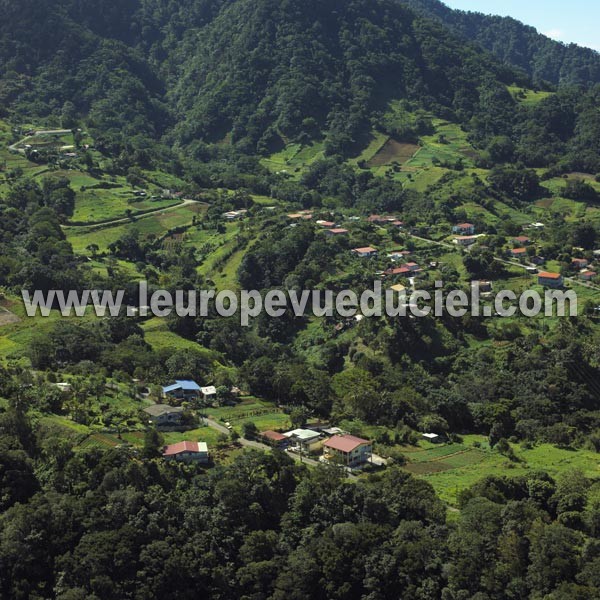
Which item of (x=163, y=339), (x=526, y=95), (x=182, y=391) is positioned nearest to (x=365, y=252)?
(x=163, y=339)

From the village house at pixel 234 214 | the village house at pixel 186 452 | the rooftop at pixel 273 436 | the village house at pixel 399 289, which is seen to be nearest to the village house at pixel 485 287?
the village house at pixel 399 289

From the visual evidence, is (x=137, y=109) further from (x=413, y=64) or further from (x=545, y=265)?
(x=545, y=265)

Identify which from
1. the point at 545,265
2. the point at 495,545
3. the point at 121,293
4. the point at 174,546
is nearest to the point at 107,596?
the point at 174,546

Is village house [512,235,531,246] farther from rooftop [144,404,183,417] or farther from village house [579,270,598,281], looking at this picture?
rooftop [144,404,183,417]

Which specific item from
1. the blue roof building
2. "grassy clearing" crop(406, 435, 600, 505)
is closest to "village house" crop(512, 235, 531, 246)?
"grassy clearing" crop(406, 435, 600, 505)

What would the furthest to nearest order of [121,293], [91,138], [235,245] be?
1. [91,138]
2. [235,245]
3. [121,293]

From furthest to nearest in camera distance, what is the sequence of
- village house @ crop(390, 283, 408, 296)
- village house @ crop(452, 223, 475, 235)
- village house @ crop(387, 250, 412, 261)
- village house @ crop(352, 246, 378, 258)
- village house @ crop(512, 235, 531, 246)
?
village house @ crop(452, 223, 475, 235) → village house @ crop(512, 235, 531, 246) → village house @ crop(352, 246, 378, 258) → village house @ crop(387, 250, 412, 261) → village house @ crop(390, 283, 408, 296)
